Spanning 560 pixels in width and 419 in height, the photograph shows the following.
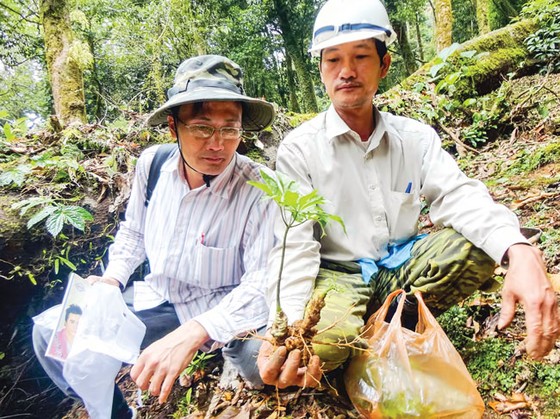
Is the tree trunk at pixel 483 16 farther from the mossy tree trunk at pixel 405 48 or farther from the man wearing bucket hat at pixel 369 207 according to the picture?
the man wearing bucket hat at pixel 369 207

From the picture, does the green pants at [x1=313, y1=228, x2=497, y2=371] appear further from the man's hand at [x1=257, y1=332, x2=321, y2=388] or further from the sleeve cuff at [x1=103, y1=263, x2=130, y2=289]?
the sleeve cuff at [x1=103, y1=263, x2=130, y2=289]

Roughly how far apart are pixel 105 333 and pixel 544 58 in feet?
22.0


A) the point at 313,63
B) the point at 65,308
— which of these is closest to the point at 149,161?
the point at 65,308

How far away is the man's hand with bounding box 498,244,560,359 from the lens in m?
1.25

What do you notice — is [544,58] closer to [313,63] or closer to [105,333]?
[105,333]

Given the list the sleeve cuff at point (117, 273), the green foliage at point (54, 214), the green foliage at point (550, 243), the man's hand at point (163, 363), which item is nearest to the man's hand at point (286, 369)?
the man's hand at point (163, 363)

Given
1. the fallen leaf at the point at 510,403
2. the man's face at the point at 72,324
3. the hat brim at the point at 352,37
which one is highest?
the hat brim at the point at 352,37

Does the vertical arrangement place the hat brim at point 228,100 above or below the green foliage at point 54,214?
above

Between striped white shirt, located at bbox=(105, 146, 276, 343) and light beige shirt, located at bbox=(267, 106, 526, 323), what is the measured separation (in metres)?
0.16

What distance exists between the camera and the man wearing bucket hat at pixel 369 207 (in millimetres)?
1624

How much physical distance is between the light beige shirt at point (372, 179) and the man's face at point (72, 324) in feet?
3.13

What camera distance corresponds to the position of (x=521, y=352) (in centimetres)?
172

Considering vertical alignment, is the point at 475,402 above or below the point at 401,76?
below

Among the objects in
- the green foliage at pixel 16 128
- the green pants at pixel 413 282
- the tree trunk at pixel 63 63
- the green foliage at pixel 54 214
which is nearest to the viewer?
the green pants at pixel 413 282
